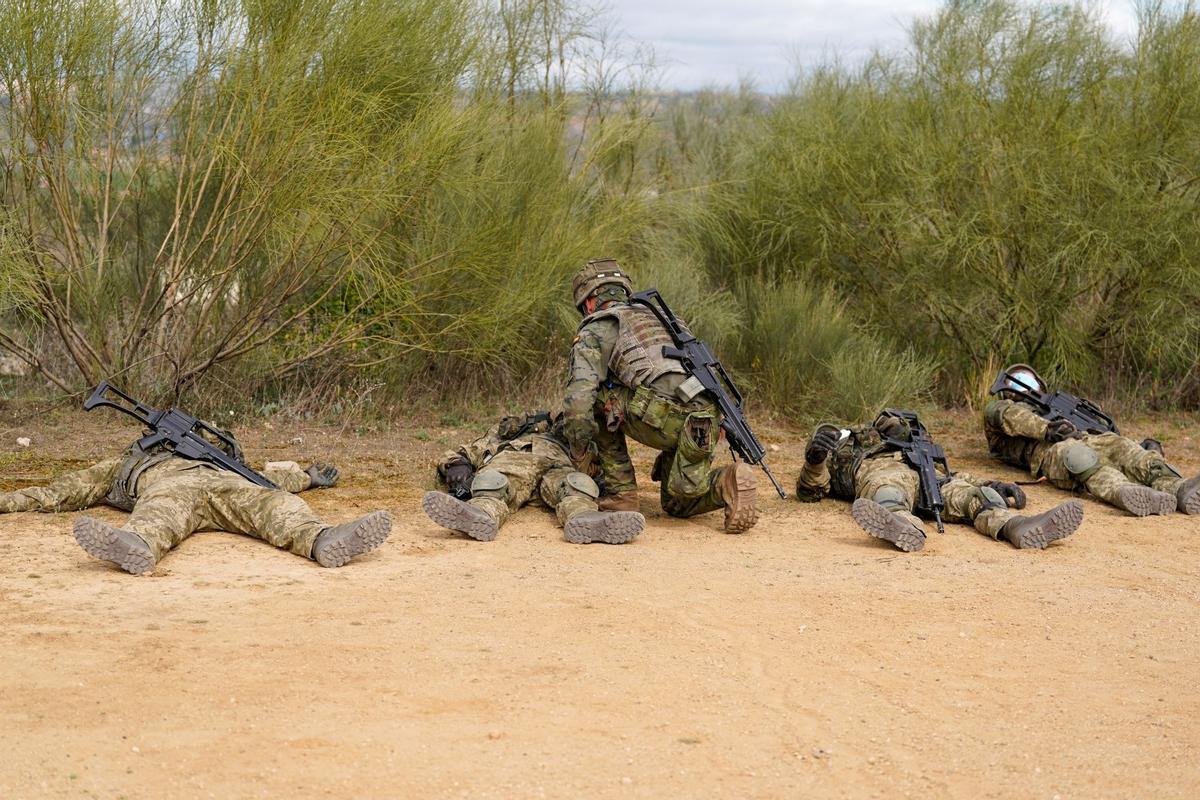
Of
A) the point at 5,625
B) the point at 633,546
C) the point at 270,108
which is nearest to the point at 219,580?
the point at 5,625

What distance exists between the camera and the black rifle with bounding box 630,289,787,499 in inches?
267

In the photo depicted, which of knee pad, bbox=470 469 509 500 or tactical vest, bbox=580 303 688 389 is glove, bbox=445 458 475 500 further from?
tactical vest, bbox=580 303 688 389

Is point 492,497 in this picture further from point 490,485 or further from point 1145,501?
point 1145,501

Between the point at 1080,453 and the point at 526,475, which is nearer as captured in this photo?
the point at 526,475

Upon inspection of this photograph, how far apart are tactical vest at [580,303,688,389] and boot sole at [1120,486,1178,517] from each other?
280cm

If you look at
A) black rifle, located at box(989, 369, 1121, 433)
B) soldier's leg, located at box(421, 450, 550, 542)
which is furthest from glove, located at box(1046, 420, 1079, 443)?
soldier's leg, located at box(421, 450, 550, 542)

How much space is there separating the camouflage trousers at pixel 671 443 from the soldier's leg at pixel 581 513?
20cm

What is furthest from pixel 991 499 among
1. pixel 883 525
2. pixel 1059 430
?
pixel 1059 430

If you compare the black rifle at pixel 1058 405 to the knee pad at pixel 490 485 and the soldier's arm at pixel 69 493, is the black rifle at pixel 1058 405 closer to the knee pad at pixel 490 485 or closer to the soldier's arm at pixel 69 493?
the knee pad at pixel 490 485

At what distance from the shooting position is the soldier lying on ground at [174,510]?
A: 544 cm

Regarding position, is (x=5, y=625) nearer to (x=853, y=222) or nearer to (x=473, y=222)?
(x=473, y=222)

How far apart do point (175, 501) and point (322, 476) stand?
1656 mm

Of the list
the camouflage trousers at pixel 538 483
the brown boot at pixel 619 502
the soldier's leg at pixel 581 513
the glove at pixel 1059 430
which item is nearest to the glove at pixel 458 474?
the camouflage trousers at pixel 538 483

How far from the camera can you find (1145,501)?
7430mm
